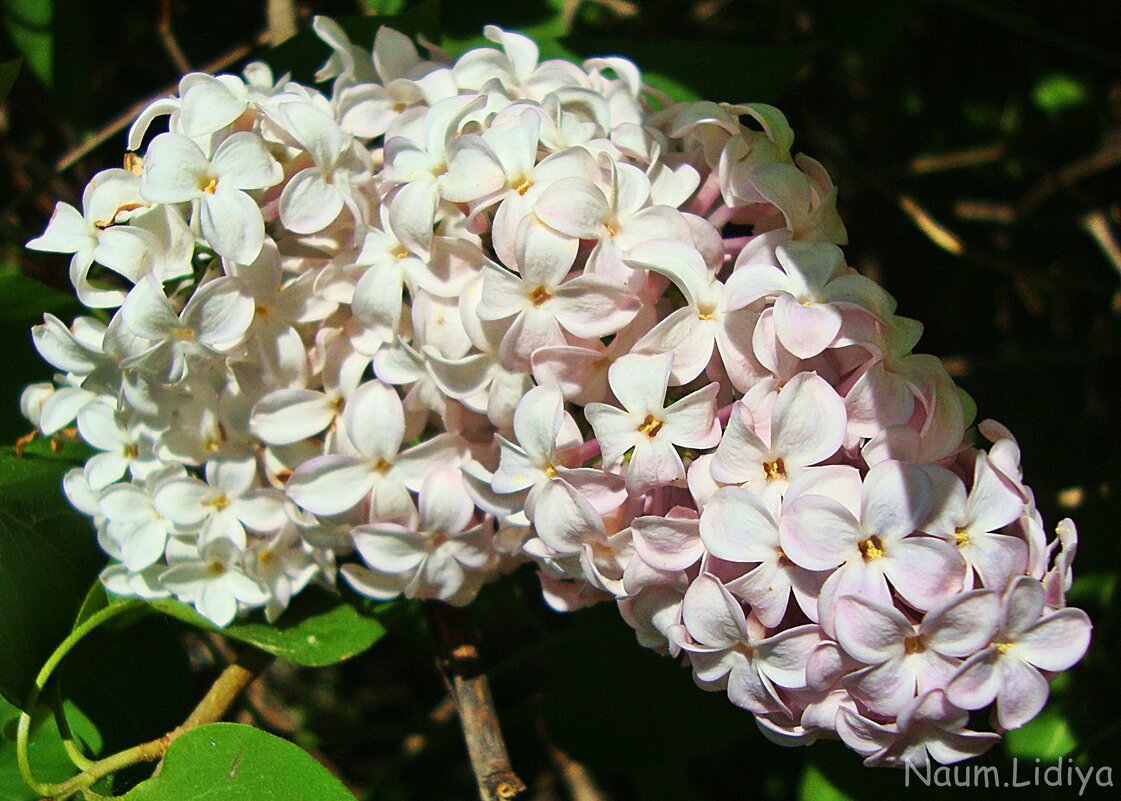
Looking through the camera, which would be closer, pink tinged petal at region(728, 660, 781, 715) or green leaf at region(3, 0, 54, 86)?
pink tinged petal at region(728, 660, 781, 715)

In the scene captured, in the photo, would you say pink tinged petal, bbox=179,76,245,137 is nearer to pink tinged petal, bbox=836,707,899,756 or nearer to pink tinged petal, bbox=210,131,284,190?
pink tinged petal, bbox=210,131,284,190

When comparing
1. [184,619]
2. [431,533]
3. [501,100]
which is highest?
[501,100]

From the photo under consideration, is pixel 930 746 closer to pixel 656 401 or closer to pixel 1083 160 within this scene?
pixel 656 401

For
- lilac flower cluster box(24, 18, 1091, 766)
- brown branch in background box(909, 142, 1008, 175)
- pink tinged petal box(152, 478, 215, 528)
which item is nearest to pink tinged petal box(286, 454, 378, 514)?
lilac flower cluster box(24, 18, 1091, 766)

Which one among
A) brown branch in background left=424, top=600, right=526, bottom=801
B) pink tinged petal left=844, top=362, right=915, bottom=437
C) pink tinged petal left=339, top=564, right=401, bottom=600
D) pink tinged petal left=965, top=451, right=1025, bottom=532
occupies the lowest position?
brown branch in background left=424, top=600, right=526, bottom=801

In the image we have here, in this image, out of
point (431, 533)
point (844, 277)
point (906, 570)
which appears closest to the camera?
point (906, 570)

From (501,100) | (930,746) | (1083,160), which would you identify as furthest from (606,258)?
(1083,160)

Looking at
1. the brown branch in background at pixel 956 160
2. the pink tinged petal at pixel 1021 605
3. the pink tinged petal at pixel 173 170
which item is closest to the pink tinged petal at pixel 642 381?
the pink tinged petal at pixel 1021 605

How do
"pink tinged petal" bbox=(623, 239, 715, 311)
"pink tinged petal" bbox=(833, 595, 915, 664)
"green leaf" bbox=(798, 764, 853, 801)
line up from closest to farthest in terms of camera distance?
"pink tinged petal" bbox=(833, 595, 915, 664) → "pink tinged petal" bbox=(623, 239, 715, 311) → "green leaf" bbox=(798, 764, 853, 801)
